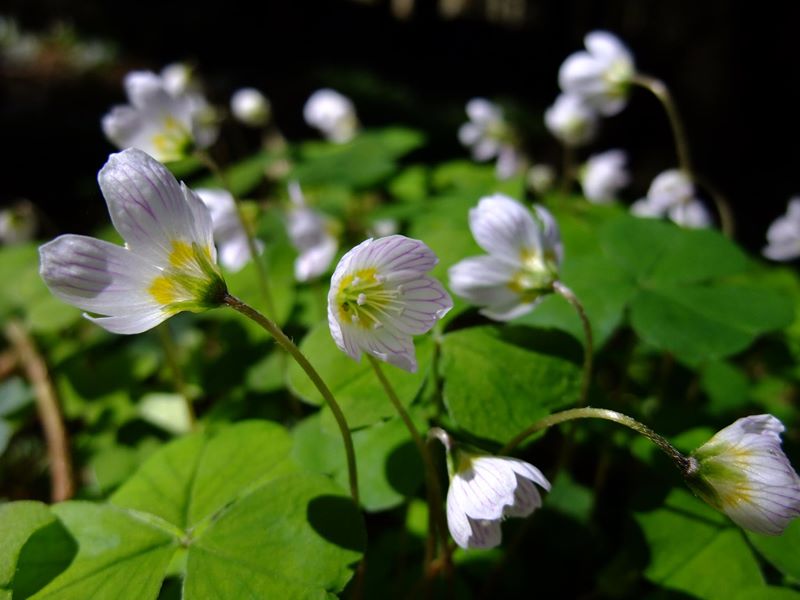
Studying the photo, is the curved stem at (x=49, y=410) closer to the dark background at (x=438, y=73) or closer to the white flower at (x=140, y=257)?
the dark background at (x=438, y=73)

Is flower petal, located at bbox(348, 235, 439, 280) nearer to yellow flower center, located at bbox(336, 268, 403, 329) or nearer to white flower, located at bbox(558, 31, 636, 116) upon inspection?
yellow flower center, located at bbox(336, 268, 403, 329)

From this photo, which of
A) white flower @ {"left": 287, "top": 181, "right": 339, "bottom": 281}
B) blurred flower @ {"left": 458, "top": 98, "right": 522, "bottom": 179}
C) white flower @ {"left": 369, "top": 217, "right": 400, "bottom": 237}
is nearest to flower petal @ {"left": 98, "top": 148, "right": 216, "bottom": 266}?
white flower @ {"left": 287, "top": 181, "right": 339, "bottom": 281}

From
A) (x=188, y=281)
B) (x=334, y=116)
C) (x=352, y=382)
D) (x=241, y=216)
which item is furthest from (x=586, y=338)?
(x=334, y=116)

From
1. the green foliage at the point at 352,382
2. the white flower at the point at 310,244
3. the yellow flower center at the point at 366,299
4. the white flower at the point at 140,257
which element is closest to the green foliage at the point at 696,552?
the green foliage at the point at 352,382

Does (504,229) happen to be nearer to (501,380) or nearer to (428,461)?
(501,380)

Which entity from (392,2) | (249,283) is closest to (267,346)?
(249,283)

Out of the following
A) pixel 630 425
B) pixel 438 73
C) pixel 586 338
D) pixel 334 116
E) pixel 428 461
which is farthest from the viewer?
pixel 438 73
